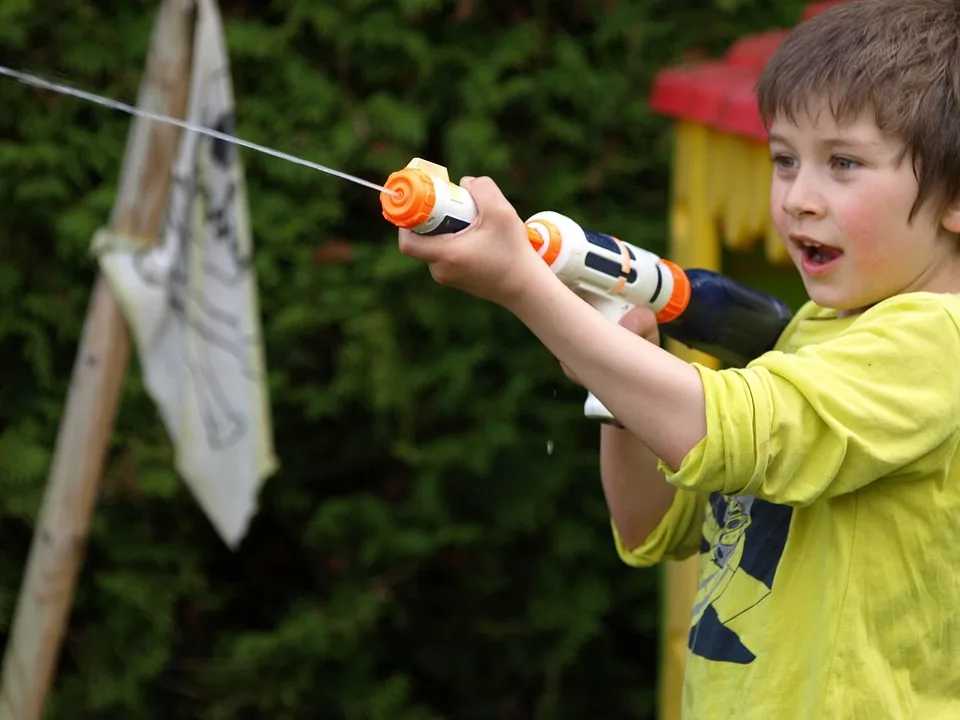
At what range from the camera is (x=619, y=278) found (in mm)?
1288

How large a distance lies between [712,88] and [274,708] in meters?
1.75

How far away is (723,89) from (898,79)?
1327 mm

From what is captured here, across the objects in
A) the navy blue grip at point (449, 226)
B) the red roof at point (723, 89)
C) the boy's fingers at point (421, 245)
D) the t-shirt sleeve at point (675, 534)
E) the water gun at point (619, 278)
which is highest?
the red roof at point (723, 89)

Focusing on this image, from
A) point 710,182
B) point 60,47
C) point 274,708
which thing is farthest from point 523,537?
point 60,47

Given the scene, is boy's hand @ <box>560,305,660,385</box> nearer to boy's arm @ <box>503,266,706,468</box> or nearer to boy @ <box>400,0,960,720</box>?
boy @ <box>400,0,960,720</box>

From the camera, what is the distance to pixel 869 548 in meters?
1.19

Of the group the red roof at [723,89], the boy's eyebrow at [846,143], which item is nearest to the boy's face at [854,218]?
the boy's eyebrow at [846,143]

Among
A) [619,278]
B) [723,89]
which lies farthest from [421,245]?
[723,89]

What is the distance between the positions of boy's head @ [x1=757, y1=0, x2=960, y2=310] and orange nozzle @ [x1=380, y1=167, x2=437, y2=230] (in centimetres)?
38

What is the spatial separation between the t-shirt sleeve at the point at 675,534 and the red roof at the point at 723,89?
3.20ft

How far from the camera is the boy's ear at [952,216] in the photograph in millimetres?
1211

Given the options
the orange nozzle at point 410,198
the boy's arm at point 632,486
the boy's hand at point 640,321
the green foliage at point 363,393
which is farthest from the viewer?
the green foliage at point 363,393

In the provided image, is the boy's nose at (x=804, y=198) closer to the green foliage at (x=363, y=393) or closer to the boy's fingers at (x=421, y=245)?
the boy's fingers at (x=421, y=245)

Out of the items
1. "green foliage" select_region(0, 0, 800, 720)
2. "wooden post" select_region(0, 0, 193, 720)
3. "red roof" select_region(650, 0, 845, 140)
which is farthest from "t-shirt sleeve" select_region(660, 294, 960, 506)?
"green foliage" select_region(0, 0, 800, 720)
